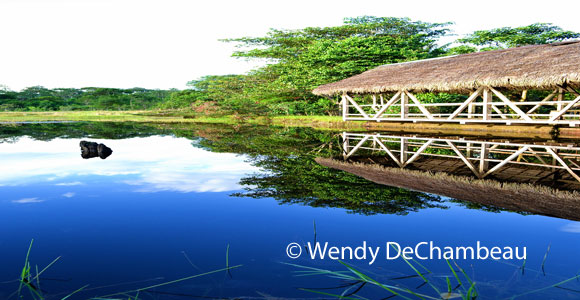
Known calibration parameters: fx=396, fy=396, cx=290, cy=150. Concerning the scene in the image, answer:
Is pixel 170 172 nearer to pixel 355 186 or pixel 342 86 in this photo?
pixel 355 186

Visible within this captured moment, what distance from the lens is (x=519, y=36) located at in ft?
74.3

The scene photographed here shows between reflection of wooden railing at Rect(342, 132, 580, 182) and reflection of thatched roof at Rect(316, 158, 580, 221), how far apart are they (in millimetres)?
743

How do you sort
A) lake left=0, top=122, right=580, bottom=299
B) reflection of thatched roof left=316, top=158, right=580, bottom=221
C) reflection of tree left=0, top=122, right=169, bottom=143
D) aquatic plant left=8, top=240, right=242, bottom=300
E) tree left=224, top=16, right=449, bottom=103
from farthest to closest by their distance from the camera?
tree left=224, top=16, right=449, bottom=103 < reflection of tree left=0, top=122, right=169, bottom=143 < reflection of thatched roof left=316, top=158, right=580, bottom=221 < lake left=0, top=122, right=580, bottom=299 < aquatic plant left=8, top=240, right=242, bottom=300

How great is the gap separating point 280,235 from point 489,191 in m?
Result: 2.82

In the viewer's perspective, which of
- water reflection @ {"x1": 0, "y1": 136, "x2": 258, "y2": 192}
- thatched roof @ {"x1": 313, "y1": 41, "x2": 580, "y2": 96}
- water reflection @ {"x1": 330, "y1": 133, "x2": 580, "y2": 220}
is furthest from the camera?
thatched roof @ {"x1": 313, "y1": 41, "x2": 580, "y2": 96}

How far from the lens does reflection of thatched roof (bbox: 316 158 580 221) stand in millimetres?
3918

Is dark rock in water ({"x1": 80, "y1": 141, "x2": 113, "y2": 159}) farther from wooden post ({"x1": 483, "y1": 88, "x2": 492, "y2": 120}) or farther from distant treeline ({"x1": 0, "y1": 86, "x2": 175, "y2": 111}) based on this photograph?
distant treeline ({"x1": 0, "y1": 86, "x2": 175, "y2": 111})

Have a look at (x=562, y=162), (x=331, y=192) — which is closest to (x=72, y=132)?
(x=331, y=192)

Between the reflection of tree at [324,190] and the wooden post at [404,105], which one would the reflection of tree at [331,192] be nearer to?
the reflection of tree at [324,190]

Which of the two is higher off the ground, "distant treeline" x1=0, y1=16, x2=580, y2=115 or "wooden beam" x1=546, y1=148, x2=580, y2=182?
"distant treeline" x1=0, y1=16, x2=580, y2=115

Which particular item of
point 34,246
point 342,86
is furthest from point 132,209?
point 342,86

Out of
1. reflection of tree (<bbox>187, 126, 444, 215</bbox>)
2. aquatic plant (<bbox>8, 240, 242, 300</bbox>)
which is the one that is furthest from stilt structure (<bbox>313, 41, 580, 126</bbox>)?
aquatic plant (<bbox>8, 240, 242, 300</bbox>)

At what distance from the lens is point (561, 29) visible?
23.6 metres

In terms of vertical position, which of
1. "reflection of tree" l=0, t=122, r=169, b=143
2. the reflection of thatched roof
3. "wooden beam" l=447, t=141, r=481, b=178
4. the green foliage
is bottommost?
the reflection of thatched roof
